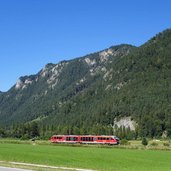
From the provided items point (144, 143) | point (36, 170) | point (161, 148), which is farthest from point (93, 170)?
point (144, 143)

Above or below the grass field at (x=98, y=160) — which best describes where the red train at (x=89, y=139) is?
above

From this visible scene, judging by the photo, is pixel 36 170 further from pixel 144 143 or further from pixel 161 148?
pixel 144 143

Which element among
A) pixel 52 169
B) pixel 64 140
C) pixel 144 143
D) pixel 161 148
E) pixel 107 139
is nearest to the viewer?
pixel 52 169

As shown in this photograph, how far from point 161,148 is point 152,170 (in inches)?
2761

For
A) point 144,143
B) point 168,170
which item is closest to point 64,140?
point 144,143

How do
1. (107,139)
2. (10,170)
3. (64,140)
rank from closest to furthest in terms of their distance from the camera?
(10,170) → (107,139) → (64,140)

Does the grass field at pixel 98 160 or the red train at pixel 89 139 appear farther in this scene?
the red train at pixel 89 139

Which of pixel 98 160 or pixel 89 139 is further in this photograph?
pixel 89 139

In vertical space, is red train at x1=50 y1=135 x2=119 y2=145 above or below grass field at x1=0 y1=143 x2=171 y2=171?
above

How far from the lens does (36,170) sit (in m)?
40.5

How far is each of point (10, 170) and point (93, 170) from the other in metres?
8.48

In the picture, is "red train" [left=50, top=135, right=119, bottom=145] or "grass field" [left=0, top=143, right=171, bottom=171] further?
"red train" [left=50, top=135, right=119, bottom=145]

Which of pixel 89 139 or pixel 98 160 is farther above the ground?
pixel 89 139

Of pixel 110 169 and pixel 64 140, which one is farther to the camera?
pixel 64 140
